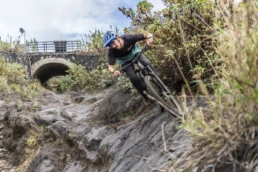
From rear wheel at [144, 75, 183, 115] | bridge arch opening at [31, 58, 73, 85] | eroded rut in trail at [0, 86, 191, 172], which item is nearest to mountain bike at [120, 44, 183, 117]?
rear wheel at [144, 75, 183, 115]

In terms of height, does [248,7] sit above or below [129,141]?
above

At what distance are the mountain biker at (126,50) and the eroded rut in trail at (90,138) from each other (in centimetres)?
92

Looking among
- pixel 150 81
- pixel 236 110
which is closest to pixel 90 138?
pixel 150 81

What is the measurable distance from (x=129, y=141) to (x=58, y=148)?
2225 millimetres

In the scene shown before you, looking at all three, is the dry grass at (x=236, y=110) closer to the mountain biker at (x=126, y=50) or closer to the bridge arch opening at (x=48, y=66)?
the mountain biker at (x=126, y=50)

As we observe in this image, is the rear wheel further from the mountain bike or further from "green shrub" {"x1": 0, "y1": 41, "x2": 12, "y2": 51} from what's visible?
"green shrub" {"x1": 0, "y1": 41, "x2": 12, "y2": 51}

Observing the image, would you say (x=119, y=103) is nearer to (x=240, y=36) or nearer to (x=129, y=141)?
(x=129, y=141)

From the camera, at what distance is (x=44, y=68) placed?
2302cm

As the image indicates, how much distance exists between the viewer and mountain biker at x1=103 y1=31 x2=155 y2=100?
5.31 meters

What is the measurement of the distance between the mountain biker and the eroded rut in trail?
3.03 ft

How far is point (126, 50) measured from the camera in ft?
17.9

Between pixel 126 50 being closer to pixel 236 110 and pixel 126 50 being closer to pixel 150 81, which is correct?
pixel 150 81

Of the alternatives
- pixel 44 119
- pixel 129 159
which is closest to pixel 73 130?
pixel 44 119

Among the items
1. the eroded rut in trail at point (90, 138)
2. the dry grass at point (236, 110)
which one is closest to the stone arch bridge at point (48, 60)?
the eroded rut in trail at point (90, 138)
